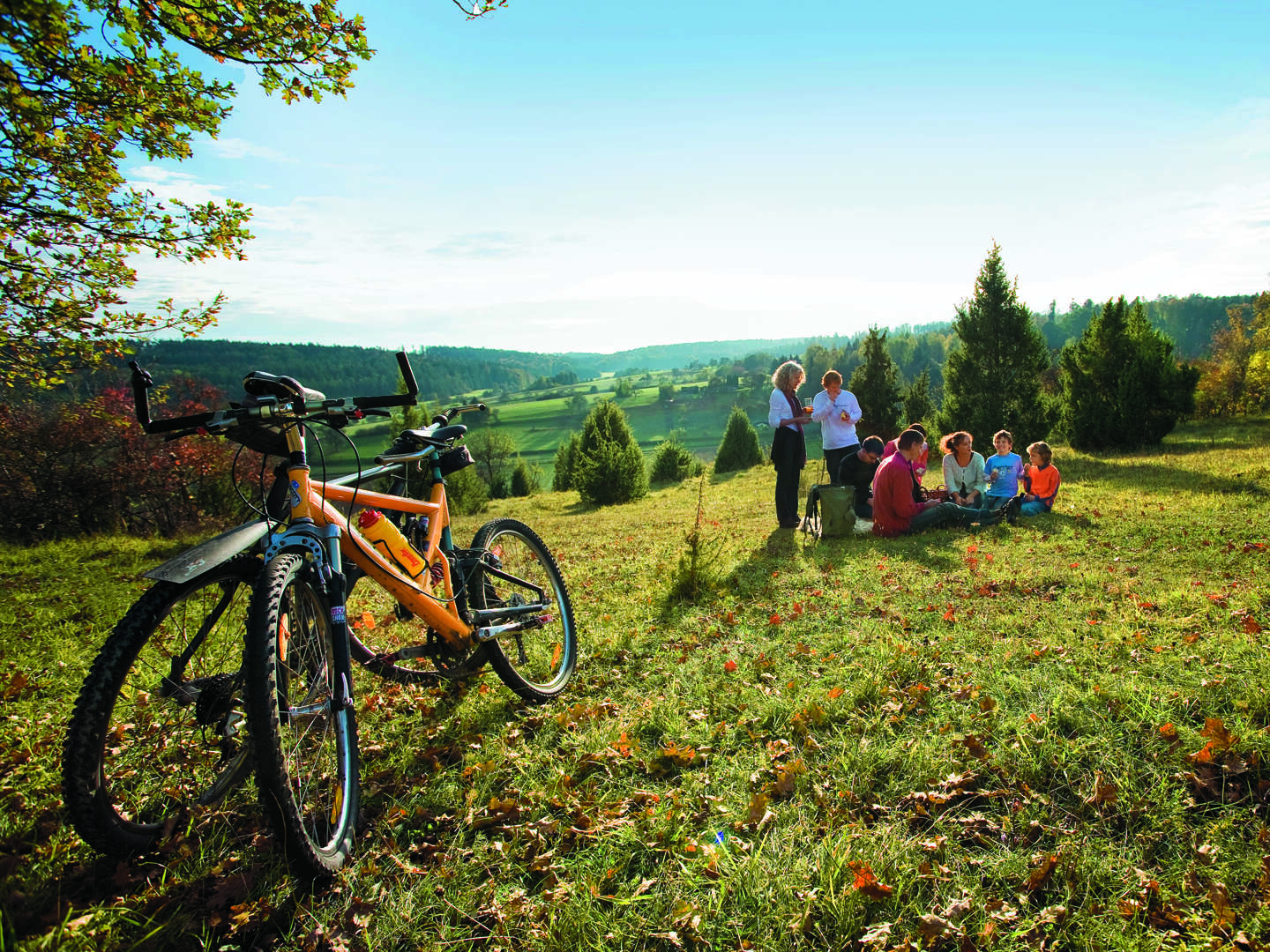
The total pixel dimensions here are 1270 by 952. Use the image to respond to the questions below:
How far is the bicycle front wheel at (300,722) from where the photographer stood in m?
2.11

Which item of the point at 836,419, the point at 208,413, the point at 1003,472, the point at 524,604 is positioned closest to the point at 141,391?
the point at 208,413

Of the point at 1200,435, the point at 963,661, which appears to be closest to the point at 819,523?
the point at 963,661

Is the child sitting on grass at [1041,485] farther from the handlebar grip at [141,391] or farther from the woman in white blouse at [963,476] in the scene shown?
the handlebar grip at [141,391]

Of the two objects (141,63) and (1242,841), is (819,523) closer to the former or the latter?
(1242,841)

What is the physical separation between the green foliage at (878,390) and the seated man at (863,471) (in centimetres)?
1798

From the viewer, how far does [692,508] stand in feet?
62.3

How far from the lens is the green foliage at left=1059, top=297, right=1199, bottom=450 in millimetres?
20594

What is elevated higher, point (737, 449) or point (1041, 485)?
point (1041, 485)

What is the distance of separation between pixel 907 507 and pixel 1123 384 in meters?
17.5

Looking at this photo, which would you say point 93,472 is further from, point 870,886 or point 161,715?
point 870,886

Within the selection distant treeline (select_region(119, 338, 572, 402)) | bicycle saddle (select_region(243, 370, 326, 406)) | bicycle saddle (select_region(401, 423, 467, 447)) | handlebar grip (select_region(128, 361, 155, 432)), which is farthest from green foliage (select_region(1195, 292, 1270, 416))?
distant treeline (select_region(119, 338, 572, 402))

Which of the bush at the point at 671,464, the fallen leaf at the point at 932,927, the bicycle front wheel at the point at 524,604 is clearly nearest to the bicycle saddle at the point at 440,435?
the bicycle front wheel at the point at 524,604

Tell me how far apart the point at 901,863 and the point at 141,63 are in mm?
7515

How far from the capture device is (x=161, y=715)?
2.62 m
